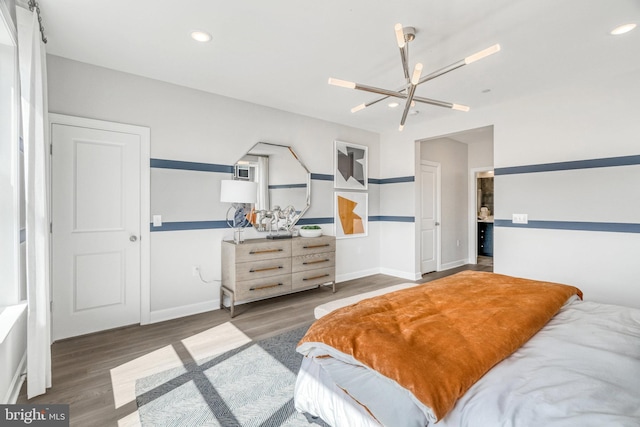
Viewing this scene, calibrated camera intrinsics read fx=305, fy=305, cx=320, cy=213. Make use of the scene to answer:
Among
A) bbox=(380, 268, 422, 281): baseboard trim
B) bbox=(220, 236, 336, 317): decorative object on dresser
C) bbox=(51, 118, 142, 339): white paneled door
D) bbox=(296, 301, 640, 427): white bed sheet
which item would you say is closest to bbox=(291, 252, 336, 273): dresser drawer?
bbox=(220, 236, 336, 317): decorative object on dresser

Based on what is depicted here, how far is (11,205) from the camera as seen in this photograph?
6.56ft

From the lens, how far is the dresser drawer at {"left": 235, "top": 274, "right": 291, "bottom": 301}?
3.36m

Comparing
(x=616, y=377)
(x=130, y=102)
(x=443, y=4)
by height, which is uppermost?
(x=443, y=4)

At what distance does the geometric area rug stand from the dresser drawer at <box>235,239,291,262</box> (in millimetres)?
1072

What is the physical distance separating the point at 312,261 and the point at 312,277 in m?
0.21

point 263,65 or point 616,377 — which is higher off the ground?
point 263,65

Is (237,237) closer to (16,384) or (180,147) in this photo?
(180,147)

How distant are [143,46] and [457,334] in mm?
3101

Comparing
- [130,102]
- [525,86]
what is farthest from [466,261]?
[130,102]

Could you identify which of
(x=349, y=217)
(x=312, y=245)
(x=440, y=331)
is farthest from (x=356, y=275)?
(x=440, y=331)

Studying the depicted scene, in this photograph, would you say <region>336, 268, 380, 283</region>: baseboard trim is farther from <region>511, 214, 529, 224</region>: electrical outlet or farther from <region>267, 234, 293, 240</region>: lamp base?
<region>511, 214, 529, 224</region>: electrical outlet

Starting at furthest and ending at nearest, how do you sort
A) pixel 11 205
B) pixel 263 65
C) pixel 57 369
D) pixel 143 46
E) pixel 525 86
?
pixel 525 86 → pixel 263 65 → pixel 143 46 → pixel 57 369 → pixel 11 205

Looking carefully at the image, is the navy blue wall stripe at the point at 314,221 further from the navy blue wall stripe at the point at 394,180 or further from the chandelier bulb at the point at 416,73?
the chandelier bulb at the point at 416,73

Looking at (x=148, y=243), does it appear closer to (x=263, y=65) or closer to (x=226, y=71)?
(x=226, y=71)
